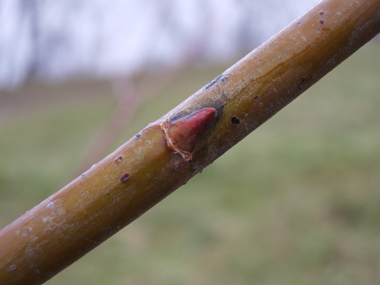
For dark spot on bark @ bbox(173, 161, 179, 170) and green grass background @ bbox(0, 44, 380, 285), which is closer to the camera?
dark spot on bark @ bbox(173, 161, 179, 170)

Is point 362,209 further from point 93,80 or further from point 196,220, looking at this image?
point 93,80

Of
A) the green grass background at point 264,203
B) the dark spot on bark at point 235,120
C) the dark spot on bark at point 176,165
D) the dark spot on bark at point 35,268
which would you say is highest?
the green grass background at point 264,203

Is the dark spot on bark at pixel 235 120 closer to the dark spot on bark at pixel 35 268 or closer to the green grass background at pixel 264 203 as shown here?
the dark spot on bark at pixel 35 268

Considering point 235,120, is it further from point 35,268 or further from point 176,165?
point 35,268

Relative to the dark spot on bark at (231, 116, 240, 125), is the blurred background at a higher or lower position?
higher

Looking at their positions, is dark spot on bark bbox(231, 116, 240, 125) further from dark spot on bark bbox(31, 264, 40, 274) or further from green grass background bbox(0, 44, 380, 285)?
green grass background bbox(0, 44, 380, 285)

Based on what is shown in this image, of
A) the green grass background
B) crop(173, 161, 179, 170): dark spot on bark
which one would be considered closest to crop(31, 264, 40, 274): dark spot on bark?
crop(173, 161, 179, 170): dark spot on bark

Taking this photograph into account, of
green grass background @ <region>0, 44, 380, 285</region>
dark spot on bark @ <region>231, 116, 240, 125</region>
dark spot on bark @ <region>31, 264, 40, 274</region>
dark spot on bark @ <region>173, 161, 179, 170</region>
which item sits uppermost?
green grass background @ <region>0, 44, 380, 285</region>

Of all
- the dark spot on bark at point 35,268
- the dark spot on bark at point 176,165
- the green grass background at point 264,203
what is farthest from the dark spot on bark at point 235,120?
the green grass background at point 264,203
